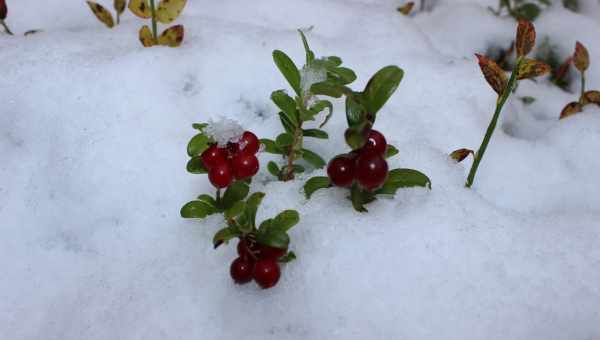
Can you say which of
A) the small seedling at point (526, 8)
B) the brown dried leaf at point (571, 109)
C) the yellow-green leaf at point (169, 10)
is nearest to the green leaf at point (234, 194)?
the yellow-green leaf at point (169, 10)

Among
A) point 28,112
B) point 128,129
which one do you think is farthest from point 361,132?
A: point 28,112

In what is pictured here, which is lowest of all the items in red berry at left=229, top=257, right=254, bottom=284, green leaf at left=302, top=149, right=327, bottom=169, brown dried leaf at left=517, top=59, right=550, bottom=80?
red berry at left=229, top=257, right=254, bottom=284

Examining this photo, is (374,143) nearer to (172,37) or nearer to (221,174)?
(221,174)

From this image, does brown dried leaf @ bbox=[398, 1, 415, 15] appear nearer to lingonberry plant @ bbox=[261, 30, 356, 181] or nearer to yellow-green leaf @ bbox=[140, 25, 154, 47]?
lingonberry plant @ bbox=[261, 30, 356, 181]

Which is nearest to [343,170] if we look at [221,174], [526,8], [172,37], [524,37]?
[221,174]

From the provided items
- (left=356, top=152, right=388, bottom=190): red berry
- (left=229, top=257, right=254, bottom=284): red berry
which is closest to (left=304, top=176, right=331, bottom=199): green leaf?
(left=356, top=152, right=388, bottom=190): red berry

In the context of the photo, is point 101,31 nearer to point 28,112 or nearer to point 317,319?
point 28,112

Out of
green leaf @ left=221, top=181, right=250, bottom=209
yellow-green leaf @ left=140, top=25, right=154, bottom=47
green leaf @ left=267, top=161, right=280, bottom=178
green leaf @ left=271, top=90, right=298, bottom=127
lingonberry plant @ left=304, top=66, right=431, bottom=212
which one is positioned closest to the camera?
lingonberry plant @ left=304, top=66, right=431, bottom=212
